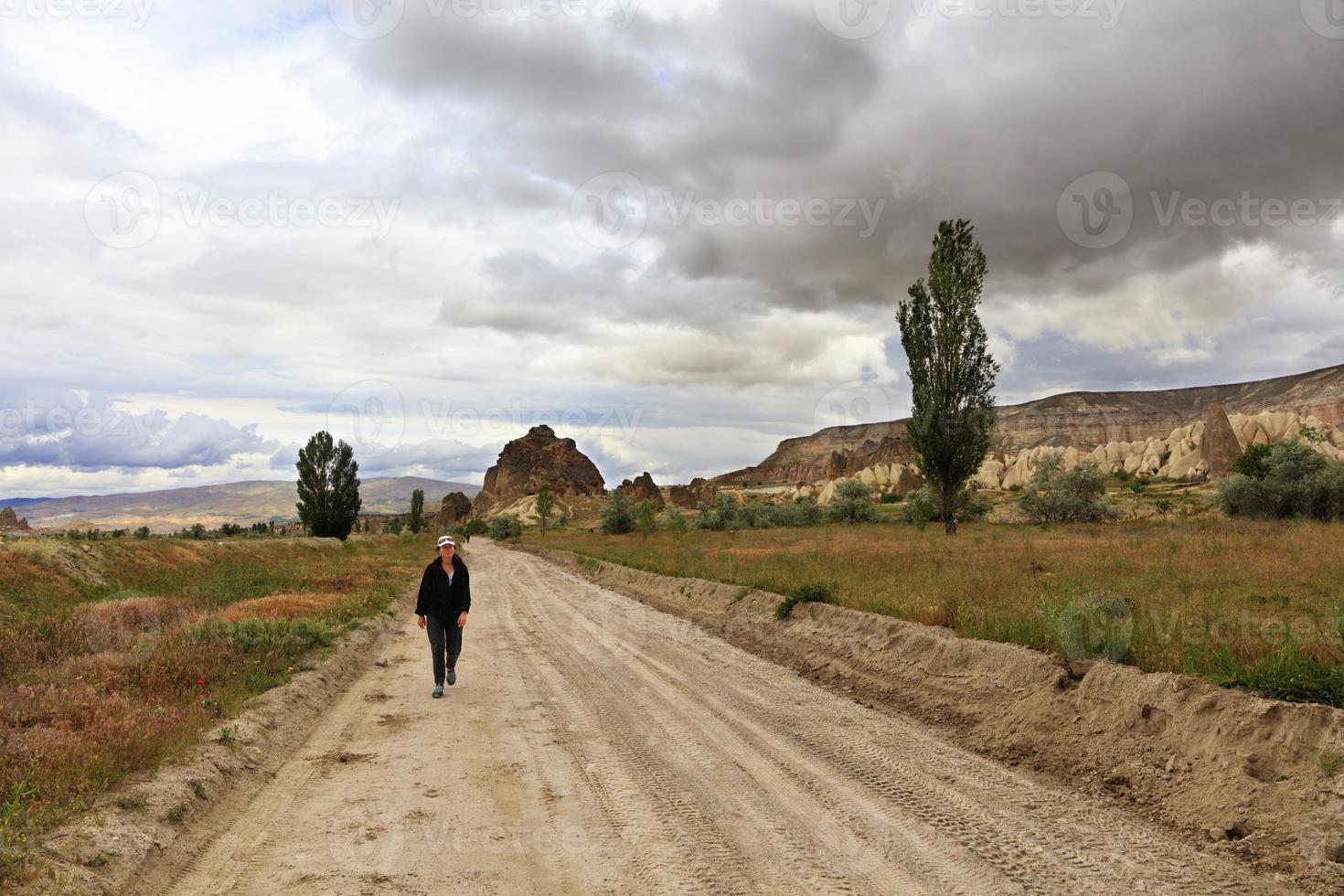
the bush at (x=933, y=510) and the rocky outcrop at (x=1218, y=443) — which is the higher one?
the rocky outcrop at (x=1218, y=443)

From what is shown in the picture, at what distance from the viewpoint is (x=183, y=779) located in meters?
5.91

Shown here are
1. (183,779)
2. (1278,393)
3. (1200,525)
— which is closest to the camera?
(183,779)

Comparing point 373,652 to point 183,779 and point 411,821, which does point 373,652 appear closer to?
point 183,779

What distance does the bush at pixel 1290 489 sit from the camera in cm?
3131

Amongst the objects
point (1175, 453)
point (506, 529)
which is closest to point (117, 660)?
point (506, 529)

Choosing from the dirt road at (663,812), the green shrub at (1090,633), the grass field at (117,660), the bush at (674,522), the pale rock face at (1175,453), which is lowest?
the bush at (674,522)

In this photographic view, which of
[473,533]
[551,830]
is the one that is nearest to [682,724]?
[551,830]

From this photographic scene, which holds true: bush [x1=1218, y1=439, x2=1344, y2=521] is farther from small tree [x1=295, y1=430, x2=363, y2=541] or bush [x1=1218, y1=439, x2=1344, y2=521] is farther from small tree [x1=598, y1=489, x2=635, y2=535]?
small tree [x1=295, y1=430, x2=363, y2=541]

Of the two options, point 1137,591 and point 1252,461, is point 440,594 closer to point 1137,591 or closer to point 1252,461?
point 1137,591

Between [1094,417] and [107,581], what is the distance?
Result: 22621 centimetres

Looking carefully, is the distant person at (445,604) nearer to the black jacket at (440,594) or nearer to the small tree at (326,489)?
the black jacket at (440,594)

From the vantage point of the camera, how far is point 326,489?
6725 centimetres

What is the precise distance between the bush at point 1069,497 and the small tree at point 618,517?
141 ft

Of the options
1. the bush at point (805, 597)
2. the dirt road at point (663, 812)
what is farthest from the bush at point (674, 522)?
the dirt road at point (663, 812)
